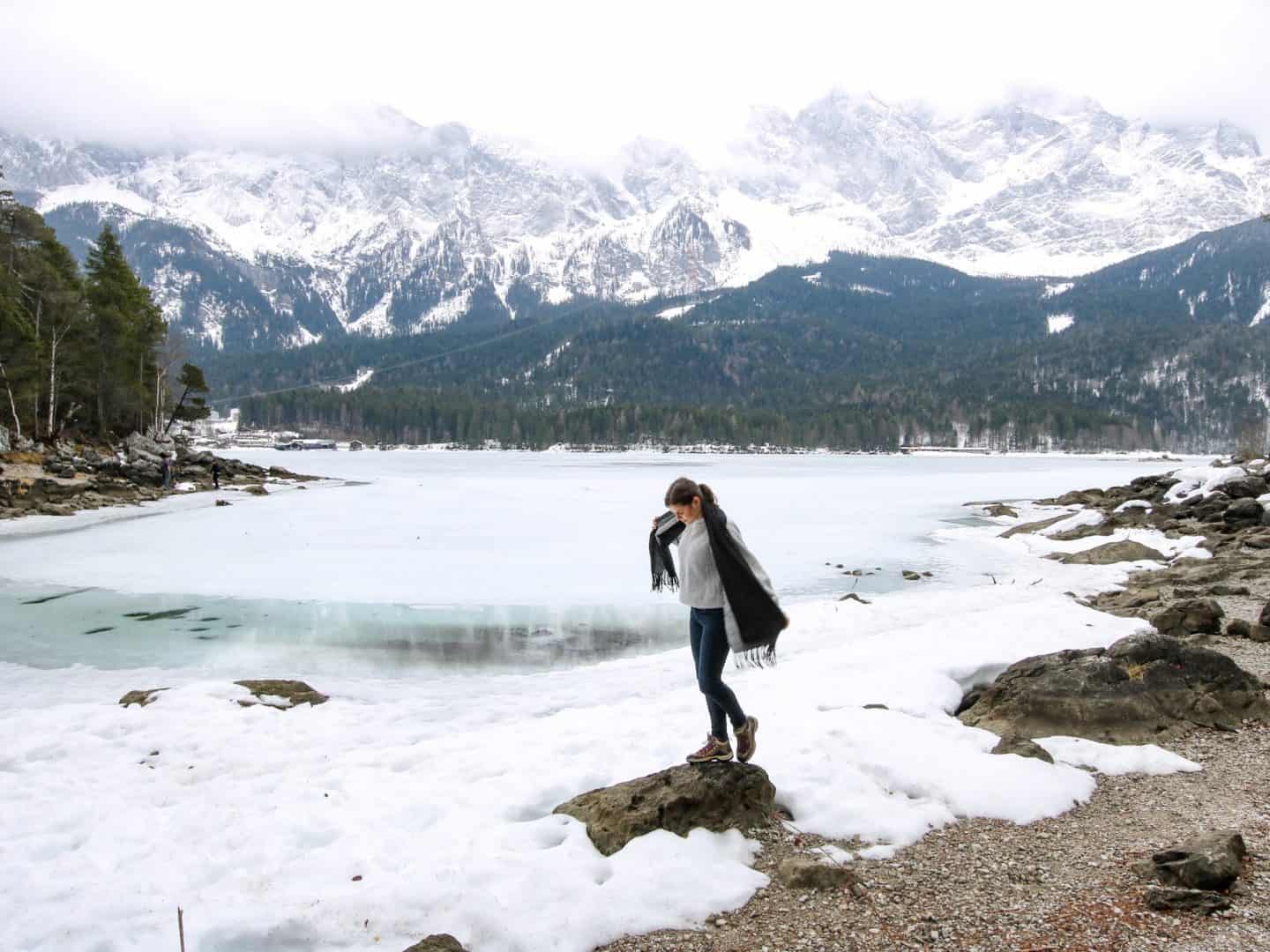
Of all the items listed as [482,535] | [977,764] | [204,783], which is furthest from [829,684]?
[482,535]

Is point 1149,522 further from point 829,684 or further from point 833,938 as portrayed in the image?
point 833,938

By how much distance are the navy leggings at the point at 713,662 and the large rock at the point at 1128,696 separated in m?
3.06

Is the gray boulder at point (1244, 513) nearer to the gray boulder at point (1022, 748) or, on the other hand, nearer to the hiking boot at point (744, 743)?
the gray boulder at point (1022, 748)

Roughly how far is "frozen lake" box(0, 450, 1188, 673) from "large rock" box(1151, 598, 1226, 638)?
22.9ft

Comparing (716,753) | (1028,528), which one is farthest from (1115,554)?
(716,753)

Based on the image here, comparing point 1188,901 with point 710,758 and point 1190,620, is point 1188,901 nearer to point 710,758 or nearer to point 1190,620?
point 710,758

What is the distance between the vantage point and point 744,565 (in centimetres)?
588

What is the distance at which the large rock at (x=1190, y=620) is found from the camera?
11.3m

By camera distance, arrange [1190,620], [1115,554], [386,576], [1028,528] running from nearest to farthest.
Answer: [1190,620] < [386,576] < [1115,554] < [1028,528]

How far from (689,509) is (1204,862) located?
3.80 m

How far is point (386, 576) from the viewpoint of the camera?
20.3 metres

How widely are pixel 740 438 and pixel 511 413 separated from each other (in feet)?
183

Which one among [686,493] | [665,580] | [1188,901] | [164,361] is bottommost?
[1188,901]

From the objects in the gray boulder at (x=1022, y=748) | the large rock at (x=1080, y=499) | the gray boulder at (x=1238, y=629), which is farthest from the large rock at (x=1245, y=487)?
the gray boulder at (x=1022, y=748)
